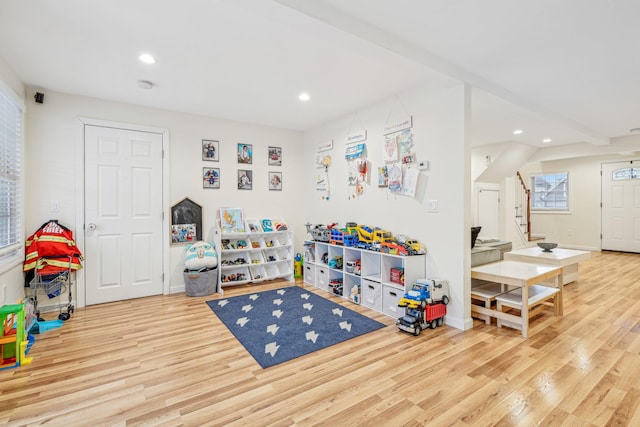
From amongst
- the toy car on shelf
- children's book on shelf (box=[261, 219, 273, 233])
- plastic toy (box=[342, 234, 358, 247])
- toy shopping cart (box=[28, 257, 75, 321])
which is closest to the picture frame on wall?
children's book on shelf (box=[261, 219, 273, 233])

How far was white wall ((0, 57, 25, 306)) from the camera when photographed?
9.22 feet

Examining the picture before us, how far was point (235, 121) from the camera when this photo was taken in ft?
16.0

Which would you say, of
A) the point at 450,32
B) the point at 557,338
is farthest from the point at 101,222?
the point at 557,338

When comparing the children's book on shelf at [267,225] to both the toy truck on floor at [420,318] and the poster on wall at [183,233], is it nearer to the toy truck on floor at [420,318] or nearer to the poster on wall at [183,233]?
the poster on wall at [183,233]

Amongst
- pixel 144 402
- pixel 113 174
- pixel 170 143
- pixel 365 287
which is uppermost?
pixel 170 143

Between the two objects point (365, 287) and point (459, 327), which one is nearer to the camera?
point (459, 327)

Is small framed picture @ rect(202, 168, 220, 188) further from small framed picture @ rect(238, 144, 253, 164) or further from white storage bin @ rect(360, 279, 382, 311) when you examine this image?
white storage bin @ rect(360, 279, 382, 311)

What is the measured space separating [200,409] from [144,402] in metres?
0.38

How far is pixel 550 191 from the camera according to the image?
8555 millimetres

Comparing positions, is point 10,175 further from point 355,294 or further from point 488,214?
point 488,214

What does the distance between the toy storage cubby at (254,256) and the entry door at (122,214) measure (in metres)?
0.86

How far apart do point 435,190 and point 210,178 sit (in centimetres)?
322

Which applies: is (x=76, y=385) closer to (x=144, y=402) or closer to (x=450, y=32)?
(x=144, y=402)

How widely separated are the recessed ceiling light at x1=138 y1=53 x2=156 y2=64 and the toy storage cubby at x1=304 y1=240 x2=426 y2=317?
2906 mm
